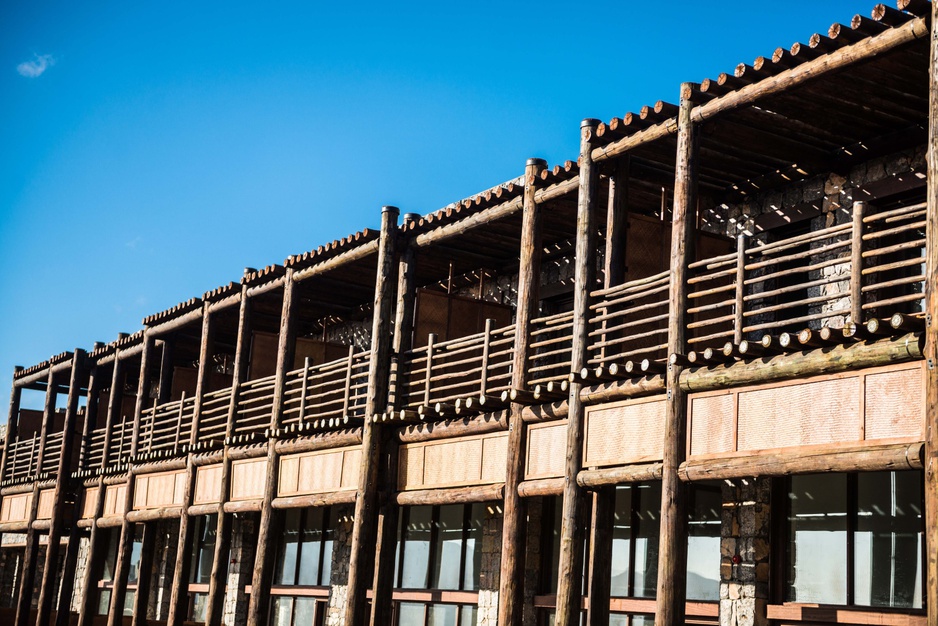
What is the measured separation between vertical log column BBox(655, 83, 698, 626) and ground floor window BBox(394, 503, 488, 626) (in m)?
5.87

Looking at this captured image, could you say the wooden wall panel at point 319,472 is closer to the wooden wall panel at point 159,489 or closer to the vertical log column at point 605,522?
the wooden wall panel at point 159,489

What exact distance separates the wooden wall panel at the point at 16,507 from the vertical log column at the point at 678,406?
66.8 ft

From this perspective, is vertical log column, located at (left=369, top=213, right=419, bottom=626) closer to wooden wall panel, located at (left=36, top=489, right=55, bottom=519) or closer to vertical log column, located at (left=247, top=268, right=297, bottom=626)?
vertical log column, located at (left=247, top=268, right=297, bottom=626)

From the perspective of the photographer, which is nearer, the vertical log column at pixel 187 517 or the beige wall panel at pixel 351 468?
the beige wall panel at pixel 351 468

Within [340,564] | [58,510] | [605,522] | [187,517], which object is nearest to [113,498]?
[58,510]

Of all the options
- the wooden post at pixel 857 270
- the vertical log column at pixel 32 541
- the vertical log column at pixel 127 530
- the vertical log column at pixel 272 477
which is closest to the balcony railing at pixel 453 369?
the vertical log column at pixel 272 477

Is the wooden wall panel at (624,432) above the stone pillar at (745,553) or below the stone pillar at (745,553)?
above

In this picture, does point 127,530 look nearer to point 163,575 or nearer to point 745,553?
point 163,575

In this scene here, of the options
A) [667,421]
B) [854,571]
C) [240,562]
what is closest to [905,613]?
[854,571]

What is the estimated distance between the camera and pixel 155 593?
26938mm

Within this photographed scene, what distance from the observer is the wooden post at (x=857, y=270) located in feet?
34.5

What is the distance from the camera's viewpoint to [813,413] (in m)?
11.0

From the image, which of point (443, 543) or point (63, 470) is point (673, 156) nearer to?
point (443, 543)

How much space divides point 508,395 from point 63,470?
1528 centimetres
